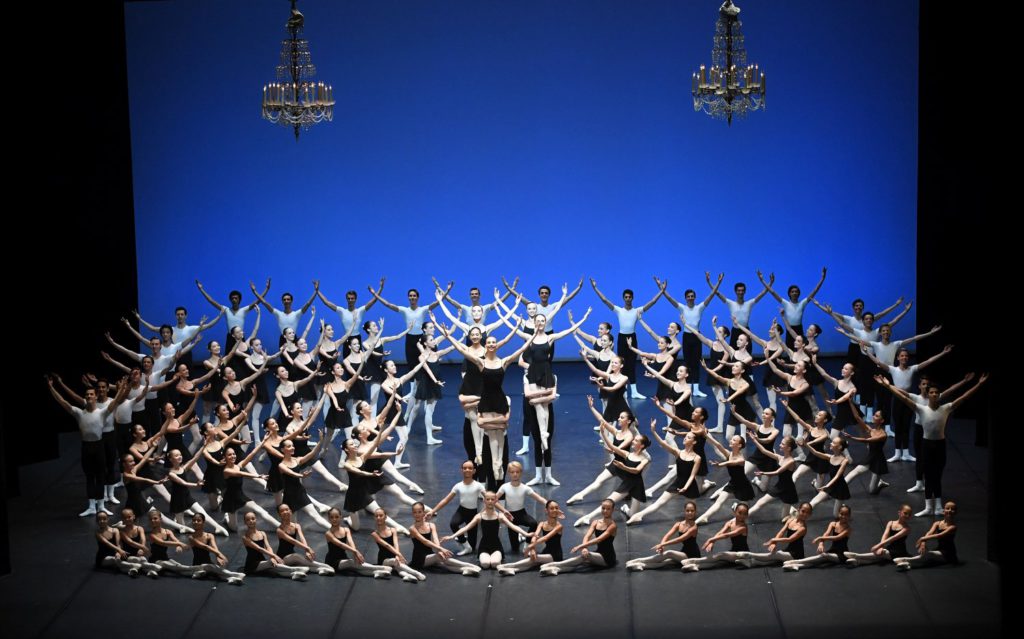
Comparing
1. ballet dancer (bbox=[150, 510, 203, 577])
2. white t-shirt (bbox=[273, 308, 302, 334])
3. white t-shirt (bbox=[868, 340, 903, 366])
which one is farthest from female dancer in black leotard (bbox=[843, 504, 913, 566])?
white t-shirt (bbox=[273, 308, 302, 334])

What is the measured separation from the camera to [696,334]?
41.7 ft

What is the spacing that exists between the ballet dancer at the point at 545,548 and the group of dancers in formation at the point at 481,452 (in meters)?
0.01

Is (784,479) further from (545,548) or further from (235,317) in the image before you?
(235,317)

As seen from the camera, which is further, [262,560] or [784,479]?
[784,479]

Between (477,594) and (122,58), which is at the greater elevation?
(122,58)

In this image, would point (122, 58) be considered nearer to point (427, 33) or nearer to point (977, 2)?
point (427, 33)

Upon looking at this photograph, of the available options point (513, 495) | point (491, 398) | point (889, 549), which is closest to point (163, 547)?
point (513, 495)

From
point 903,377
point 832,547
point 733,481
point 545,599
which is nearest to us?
point 545,599

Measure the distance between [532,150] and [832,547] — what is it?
6933mm

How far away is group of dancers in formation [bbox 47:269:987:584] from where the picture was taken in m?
9.03

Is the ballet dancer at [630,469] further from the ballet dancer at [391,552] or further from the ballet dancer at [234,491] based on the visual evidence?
the ballet dancer at [234,491]

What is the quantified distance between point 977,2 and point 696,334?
400 centimetres

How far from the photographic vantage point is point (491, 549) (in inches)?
359

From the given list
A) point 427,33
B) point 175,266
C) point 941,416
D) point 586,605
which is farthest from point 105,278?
point 941,416
